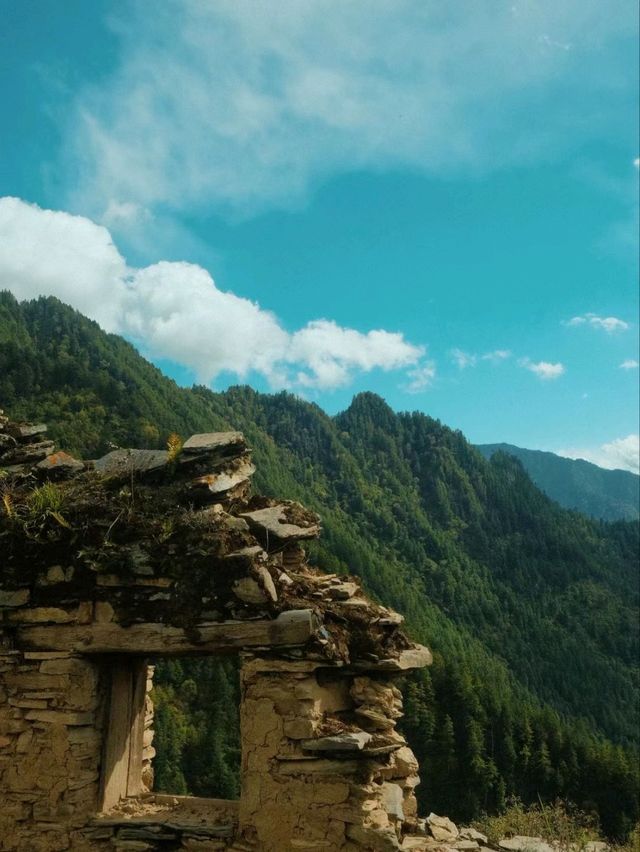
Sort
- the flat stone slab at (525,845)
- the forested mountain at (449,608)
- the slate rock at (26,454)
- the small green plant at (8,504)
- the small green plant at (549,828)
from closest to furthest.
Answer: the small green plant at (8,504), the flat stone slab at (525,845), the slate rock at (26,454), the small green plant at (549,828), the forested mountain at (449,608)

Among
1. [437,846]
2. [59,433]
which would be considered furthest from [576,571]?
[437,846]

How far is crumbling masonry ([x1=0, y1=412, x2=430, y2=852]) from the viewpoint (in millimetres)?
6223

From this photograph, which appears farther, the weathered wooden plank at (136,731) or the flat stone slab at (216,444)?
the flat stone slab at (216,444)

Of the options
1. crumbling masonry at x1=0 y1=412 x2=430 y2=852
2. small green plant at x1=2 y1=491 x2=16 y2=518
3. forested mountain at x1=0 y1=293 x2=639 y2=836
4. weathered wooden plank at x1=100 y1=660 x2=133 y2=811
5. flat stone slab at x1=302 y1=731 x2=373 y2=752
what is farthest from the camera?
forested mountain at x1=0 y1=293 x2=639 y2=836

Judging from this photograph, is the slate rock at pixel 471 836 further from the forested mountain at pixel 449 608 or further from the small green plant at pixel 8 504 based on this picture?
the forested mountain at pixel 449 608

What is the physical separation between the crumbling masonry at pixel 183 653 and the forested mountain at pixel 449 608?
24943 mm

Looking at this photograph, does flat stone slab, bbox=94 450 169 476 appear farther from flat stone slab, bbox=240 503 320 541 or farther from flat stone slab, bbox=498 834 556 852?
flat stone slab, bbox=498 834 556 852

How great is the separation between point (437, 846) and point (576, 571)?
188 metres

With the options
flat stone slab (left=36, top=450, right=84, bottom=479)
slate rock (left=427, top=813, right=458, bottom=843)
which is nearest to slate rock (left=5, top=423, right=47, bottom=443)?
flat stone slab (left=36, top=450, right=84, bottom=479)

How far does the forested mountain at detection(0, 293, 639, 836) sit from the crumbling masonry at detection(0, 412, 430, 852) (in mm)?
24943

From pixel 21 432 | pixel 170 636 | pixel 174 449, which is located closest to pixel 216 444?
pixel 174 449

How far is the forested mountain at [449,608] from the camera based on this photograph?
4984cm

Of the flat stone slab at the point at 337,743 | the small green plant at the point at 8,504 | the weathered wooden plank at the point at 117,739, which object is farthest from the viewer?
the small green plant at the point at 8,504

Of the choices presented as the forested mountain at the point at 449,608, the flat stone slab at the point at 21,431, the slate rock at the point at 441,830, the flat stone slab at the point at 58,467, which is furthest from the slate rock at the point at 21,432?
the forested mountain at the point at 449,608
